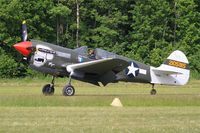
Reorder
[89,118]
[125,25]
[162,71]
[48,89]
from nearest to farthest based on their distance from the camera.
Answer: [89,118] < [48,89] < [162,71] < [125,25]

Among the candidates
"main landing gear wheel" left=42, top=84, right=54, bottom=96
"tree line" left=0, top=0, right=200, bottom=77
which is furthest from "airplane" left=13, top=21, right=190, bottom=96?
"tree line" left=0, top=0, right=200, bottom=77

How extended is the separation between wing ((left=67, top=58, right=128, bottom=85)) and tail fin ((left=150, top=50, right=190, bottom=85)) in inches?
149

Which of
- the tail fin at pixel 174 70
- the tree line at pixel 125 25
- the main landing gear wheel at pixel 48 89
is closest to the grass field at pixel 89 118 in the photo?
the main landing gear wheel at pixel 48 89

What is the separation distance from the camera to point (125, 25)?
6181 centimetres

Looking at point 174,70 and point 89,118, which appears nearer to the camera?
point 89,118

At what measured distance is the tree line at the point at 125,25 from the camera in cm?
5675

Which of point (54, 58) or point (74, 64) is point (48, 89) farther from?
point (74, 64)

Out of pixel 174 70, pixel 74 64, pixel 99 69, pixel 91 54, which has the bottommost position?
pixel 99 69

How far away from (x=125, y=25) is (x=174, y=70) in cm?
3095

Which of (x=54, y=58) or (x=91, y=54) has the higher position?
(x=91, y=54)

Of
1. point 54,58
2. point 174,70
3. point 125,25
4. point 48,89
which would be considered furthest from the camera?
point 125,25

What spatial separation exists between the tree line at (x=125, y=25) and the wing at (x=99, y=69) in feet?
91.6

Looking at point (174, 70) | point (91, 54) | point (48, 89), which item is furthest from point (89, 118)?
point (174, 70)

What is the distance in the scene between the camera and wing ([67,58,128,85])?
1030 inches
